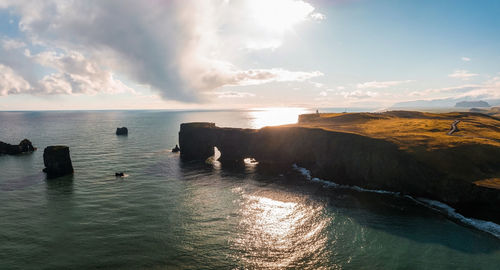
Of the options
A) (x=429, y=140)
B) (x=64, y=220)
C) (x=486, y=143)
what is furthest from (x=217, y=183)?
(x=486, y=143)

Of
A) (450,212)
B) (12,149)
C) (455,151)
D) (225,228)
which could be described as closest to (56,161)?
(12,149)

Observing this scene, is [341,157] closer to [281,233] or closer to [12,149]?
[281,233]

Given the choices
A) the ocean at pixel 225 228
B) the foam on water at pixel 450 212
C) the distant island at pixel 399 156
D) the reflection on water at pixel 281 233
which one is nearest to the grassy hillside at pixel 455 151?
the distant island at pixel 399 156

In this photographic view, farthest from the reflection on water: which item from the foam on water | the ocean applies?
the foam on water

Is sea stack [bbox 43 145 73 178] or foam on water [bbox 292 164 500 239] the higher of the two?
sea stack [bbox 43 145 73 178]

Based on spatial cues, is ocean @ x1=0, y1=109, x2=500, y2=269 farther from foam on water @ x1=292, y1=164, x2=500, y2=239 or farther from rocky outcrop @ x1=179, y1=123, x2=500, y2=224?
rocky outcrop @ x1=179, y1=123, x2=500, y2=224

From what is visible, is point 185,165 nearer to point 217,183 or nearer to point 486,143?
point 217,183
